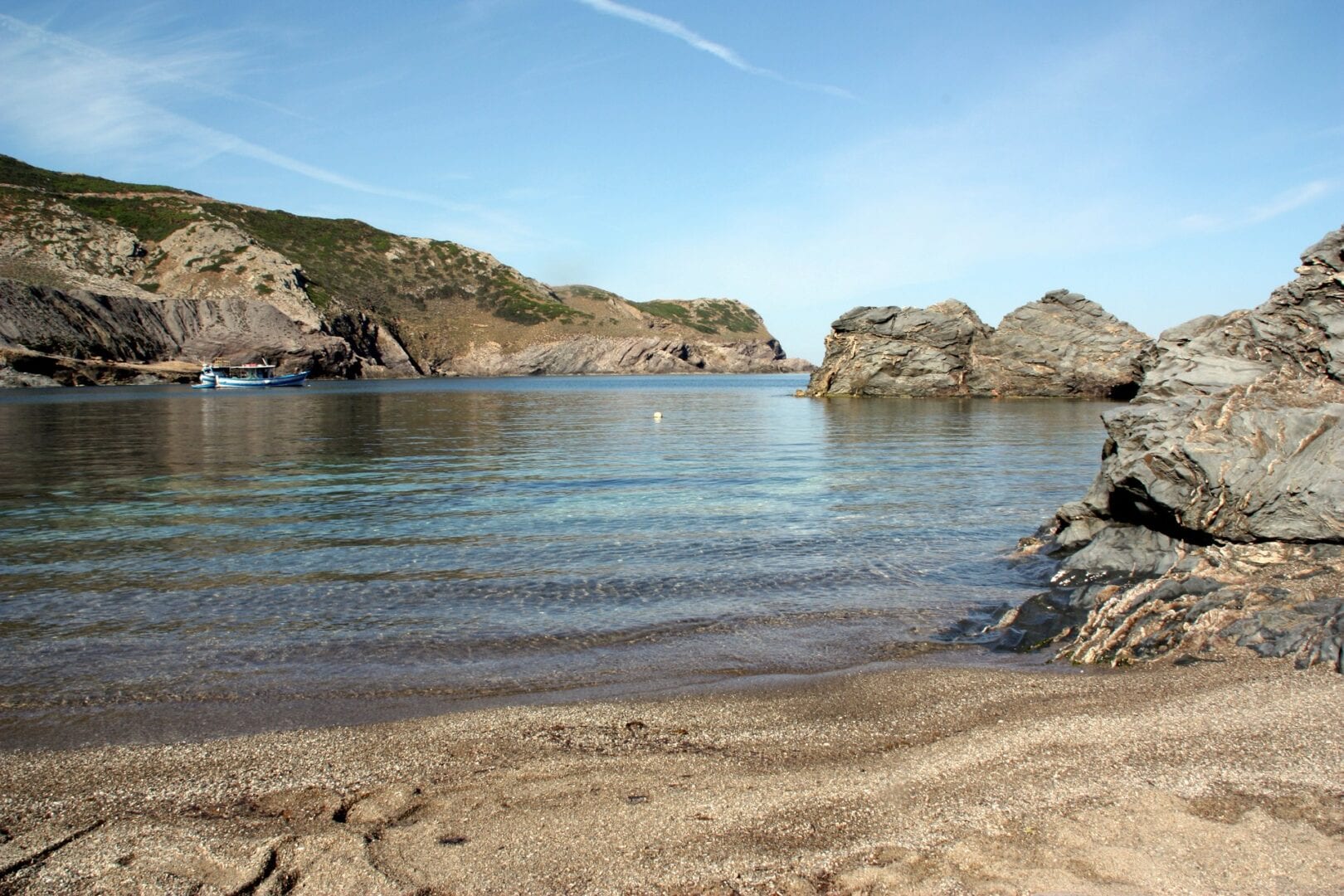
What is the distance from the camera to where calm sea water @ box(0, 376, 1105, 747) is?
7.23 meters

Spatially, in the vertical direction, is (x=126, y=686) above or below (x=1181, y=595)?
below

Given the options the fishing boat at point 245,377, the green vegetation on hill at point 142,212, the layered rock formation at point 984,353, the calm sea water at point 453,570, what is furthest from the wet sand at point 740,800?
the green vegetation on hill at point 142,212

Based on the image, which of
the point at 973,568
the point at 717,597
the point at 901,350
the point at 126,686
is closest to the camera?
the point at 126,686

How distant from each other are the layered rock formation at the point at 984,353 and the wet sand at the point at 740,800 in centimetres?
5893

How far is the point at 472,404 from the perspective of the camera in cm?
5431

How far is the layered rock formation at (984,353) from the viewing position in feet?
195

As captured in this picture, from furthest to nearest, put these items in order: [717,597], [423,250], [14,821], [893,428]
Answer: [423,250], [893,428], [717,597], [14,821]

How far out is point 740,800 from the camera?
4.83 meters

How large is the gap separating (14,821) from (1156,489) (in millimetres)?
10913

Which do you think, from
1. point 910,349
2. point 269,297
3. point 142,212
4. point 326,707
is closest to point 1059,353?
point 910,349

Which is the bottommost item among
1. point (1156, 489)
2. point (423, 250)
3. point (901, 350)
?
point (1156, 489)

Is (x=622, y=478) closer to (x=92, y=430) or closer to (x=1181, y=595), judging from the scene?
(x=1181, y=595)

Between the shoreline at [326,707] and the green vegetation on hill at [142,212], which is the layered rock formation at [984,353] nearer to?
the shoreline at [326,707]

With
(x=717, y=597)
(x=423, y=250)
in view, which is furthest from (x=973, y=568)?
(x=423, y=250)
